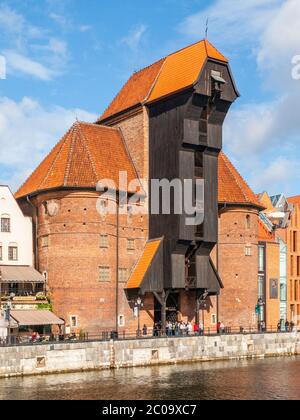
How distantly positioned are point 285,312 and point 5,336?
34012mm

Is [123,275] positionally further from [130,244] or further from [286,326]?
[286,326]

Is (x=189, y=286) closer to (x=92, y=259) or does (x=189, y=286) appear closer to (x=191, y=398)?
(x=92, y=259)

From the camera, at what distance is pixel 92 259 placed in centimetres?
5612

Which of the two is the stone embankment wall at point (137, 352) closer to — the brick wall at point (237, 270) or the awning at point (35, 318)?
the brick wall at point (237, 270)

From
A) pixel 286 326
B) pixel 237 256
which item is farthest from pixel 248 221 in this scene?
pixel 286 326

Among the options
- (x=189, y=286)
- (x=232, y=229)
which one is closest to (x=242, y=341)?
(x=189, y=286)

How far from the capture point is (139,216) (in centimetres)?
5972

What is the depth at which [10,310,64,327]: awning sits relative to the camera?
51.8 m

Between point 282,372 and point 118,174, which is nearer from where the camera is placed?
point 282,372

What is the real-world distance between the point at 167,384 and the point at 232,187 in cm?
2633

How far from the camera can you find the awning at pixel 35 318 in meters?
51.8

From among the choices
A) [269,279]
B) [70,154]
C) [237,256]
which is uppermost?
[70,154]
